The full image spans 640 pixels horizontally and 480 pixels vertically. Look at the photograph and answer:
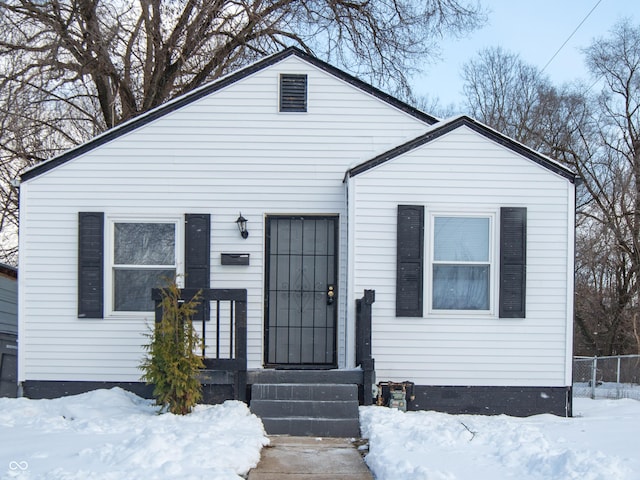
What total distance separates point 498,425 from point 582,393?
8498 mm

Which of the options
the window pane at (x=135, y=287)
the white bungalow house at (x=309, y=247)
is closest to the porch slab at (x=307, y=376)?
the white bungalow house at (x=309, y=247)

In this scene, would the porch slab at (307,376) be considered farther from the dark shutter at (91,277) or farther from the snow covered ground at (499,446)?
the dark shutter at (91,277)

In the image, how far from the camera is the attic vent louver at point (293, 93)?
328 inches

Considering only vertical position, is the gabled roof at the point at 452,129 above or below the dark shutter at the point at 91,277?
above

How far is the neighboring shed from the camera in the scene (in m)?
9.70

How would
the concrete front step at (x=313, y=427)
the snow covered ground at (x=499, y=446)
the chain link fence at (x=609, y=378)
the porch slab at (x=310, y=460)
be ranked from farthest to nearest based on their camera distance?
the chain link fence at (x=609, y=378) < the concrete front step at (x=313, y=427) < the porch slab at (x=310, y=460) < the snow covered ground at (x=499, y=446)

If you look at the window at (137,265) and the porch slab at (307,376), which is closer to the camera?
the porch slab at (307,376)

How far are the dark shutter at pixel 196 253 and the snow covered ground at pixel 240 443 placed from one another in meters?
1.59

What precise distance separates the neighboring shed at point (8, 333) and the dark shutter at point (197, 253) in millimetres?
3582

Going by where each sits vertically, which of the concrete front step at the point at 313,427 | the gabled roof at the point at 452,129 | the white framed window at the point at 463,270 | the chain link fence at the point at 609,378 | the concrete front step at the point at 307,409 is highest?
the gabled roof at the point at 452,129

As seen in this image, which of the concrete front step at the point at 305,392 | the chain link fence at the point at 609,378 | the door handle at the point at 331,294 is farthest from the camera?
the chain link fence at the point at 609,378

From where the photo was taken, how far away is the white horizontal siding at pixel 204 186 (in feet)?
26.4

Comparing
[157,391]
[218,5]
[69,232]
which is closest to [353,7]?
[218,5]

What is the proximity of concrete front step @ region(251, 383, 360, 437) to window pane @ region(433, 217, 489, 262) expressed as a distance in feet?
6.46
